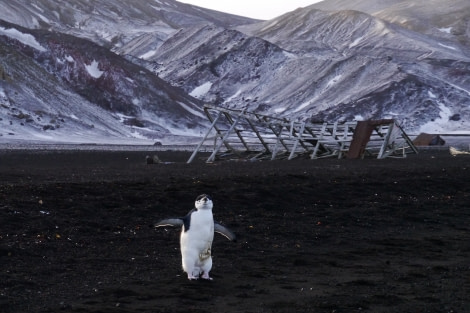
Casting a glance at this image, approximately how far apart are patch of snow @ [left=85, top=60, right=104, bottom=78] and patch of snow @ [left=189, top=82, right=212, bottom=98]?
66.1 ft

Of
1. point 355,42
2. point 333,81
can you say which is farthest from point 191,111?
point 355,42

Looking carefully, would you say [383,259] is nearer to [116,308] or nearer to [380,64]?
[116,308]

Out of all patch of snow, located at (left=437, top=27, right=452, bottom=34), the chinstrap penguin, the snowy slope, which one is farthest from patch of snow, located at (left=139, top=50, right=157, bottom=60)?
the chinstrap penguin

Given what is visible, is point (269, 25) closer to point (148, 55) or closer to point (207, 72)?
point (148, 55)

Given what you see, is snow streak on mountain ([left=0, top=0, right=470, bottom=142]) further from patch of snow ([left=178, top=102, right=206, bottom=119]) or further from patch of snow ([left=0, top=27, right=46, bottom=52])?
patch of snow ([left=178, top=102, right=206, bottom=119])

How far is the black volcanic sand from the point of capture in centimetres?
952

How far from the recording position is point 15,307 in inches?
351

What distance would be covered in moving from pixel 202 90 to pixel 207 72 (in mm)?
2731

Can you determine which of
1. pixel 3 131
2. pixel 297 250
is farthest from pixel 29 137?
pixel 297 250

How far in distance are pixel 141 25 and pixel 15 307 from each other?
431 feet

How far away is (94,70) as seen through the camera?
77688 millimetres

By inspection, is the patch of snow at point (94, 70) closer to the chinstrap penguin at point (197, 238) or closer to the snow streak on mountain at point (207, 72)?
the snow streak on mountain at point (207, 72)

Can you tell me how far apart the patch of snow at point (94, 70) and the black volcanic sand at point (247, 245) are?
56292 mm

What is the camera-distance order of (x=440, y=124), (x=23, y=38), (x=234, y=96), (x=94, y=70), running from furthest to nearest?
(x=234, y=96) → (x=440, y=124) → (x=94, y=70) → (x=23, y=38)
